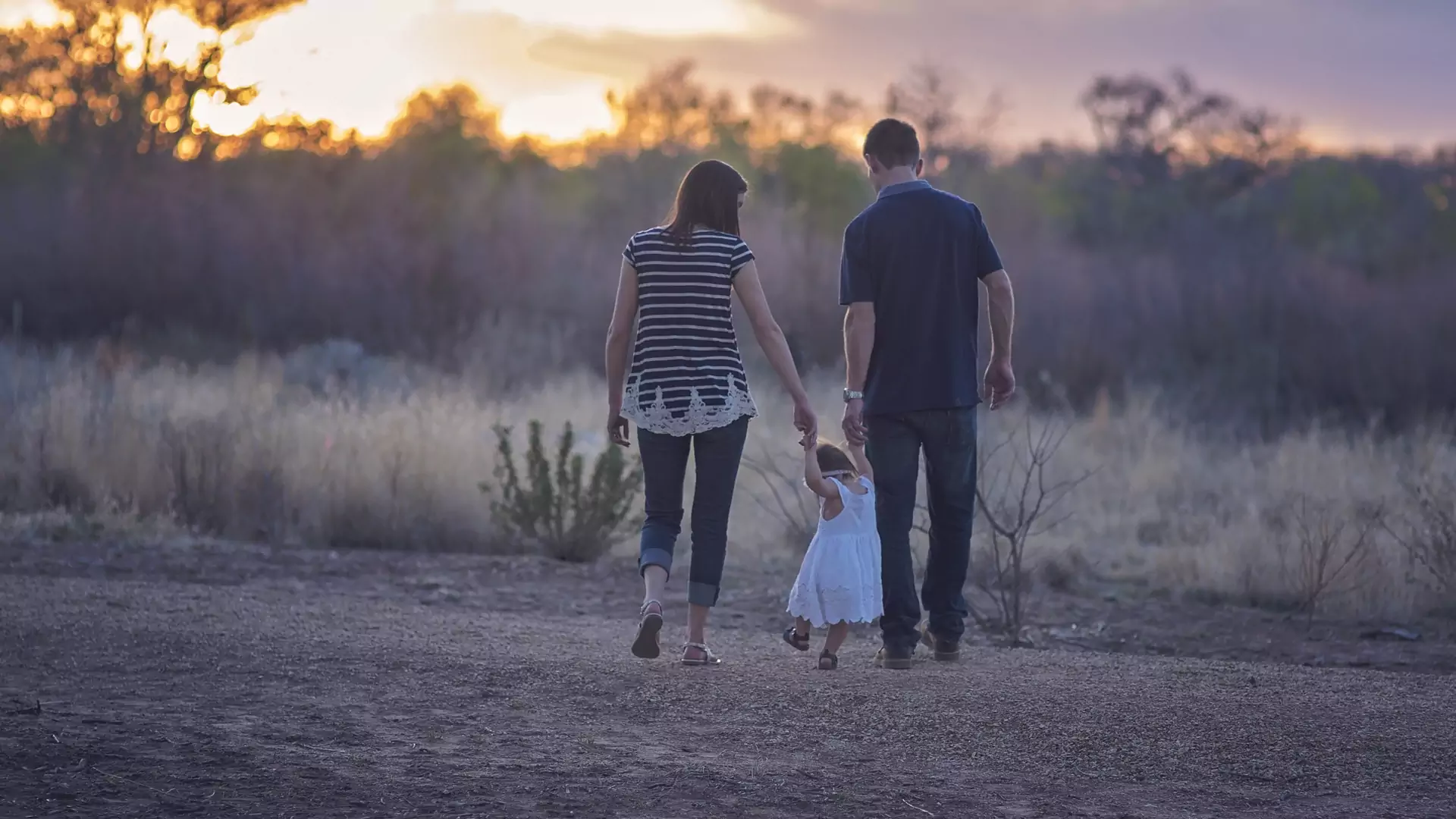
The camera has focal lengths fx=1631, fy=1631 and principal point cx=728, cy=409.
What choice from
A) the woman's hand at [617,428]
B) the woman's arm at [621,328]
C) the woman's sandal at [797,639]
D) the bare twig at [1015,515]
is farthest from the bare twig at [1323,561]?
the woman's arm at [621,328]

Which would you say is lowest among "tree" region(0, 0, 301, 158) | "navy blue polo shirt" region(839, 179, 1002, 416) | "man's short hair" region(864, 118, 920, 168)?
"navy blue polo shirt" region(839, 179, 1002, 416)

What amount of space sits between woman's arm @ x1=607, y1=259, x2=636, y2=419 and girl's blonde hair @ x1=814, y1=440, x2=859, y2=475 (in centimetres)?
75

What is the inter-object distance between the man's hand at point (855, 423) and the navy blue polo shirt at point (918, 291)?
0.24 ft

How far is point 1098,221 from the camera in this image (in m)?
37.3

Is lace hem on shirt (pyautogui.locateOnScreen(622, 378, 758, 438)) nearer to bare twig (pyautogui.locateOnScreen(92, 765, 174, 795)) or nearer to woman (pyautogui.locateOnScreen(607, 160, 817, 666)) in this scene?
woman (pyautogui.locateOnScreen(607, 160, 817, 666))

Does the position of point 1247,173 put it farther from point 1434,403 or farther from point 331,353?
point 331,353

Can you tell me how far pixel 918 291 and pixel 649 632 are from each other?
1571 millimetres

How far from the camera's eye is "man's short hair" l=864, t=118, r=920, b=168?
19.8ft

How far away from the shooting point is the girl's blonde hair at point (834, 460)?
19.3ft

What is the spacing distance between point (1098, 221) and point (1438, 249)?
7.97 meters

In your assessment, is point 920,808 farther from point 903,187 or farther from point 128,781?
point 903,187

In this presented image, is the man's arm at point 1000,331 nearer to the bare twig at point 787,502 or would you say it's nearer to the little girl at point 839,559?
the little girl at point 839,559

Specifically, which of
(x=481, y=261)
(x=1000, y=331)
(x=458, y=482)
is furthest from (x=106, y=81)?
(x=1000, y=331)

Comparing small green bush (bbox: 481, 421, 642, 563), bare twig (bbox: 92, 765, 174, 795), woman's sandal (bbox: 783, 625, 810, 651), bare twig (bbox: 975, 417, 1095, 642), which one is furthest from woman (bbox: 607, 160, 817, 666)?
small green bush (bbox: 481, 421, 642, 563)
